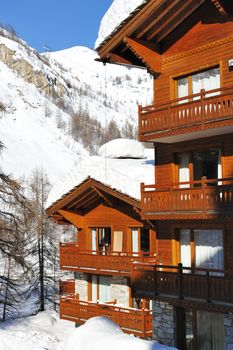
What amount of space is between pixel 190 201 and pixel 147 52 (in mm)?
5949

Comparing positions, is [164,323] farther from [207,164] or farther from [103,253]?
[103,253]

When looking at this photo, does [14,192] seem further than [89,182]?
No

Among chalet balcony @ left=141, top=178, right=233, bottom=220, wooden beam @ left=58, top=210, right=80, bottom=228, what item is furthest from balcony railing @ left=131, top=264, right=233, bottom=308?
wooden beam @ left=58, top=210, right=80, bottom=228

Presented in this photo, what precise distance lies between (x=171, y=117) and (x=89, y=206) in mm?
10747

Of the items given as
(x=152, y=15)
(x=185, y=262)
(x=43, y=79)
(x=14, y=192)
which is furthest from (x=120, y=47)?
(x=43, y=79)

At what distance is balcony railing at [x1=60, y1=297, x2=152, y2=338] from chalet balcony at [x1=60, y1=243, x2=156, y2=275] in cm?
157

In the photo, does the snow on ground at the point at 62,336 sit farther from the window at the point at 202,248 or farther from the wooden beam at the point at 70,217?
the wooden beam at the point at 70,217

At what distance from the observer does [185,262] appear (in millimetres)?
17516

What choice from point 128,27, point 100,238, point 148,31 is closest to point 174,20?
point 148,31

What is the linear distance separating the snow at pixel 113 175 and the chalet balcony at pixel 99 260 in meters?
2.65

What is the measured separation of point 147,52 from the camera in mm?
18234

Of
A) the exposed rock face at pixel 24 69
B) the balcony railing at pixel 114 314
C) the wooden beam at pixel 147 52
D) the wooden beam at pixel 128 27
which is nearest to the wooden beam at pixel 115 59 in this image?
the wooden beam at pixel 128 27

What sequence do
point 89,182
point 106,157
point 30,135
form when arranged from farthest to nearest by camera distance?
point 30,135 → point 106,157 → point 89,182

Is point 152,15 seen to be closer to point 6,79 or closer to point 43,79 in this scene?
point 6,79
